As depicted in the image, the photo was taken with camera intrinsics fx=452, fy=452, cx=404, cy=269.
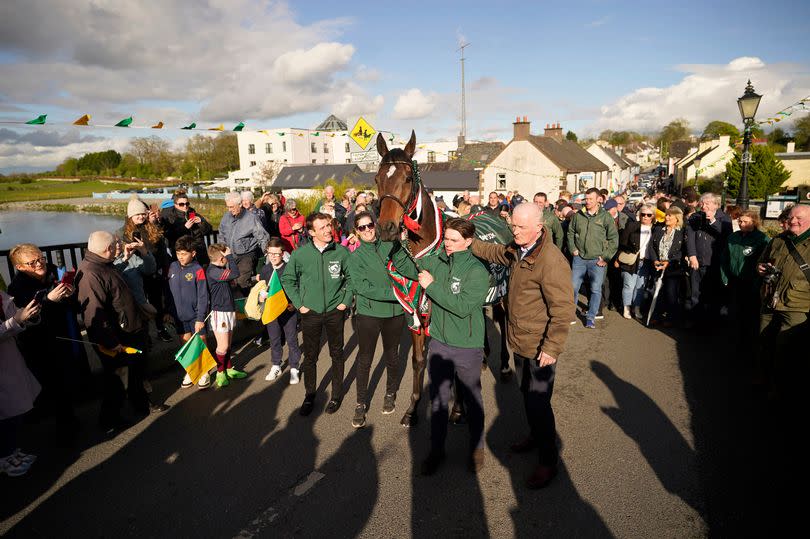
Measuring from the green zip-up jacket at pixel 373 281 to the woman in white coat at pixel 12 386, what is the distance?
103 inches

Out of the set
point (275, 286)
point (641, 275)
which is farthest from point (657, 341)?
point (275, 286)

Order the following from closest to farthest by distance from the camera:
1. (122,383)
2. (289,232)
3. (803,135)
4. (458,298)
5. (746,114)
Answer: (458,298)
(122,383)
(289,232)
(746,114)
(803,135)

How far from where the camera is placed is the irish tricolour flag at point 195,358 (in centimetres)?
497

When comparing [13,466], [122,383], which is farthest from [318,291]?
[13,466]

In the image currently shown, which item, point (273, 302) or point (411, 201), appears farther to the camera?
point (273, 302)

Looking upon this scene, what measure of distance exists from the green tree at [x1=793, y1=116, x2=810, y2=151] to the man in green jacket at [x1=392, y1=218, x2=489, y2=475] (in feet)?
183

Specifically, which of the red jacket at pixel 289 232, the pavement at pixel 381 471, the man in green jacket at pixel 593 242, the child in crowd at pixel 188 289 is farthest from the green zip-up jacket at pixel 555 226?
the child in crowd at pixel 188 289

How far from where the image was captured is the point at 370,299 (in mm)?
4418

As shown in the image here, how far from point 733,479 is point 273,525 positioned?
349 centimetres

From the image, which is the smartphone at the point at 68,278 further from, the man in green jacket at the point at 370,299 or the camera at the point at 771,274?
the camera at the point at 771,274

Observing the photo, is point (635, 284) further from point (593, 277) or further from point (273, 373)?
point (273, 373)

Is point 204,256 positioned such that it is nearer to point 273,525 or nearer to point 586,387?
point 273,525

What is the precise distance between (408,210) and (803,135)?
2243 inches

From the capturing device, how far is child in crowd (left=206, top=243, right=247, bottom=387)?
5.43 m
